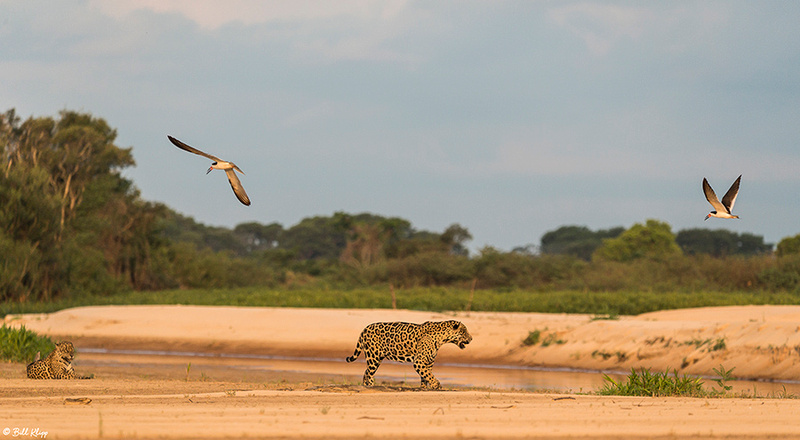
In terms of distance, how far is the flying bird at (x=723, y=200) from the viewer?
11273 millimetres

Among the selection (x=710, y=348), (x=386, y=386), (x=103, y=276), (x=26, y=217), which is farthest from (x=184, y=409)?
(x=103, y=276)

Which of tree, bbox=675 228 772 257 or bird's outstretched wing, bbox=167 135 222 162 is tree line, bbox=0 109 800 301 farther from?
bird's outstretched wing, bbox=167 135 222 162

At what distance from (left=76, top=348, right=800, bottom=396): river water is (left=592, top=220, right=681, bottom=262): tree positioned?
4201cm

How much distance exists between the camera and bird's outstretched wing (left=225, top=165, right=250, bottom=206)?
27.0 ft

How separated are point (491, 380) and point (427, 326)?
6027mm

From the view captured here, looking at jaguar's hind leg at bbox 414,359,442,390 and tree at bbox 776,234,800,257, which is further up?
tree at bbox 776,234,800,257

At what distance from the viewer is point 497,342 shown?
23.7 meters

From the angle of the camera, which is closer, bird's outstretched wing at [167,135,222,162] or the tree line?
bird's outstretched wing at [167,135,222,162]

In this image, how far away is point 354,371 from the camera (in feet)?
65.0

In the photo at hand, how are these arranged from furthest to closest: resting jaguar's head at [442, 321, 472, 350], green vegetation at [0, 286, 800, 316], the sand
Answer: green vegetation at [0, 286, 800, 316], resting jaguar's head at [442, 321, 472, 350], the sand

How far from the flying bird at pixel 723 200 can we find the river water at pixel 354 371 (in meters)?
4.74

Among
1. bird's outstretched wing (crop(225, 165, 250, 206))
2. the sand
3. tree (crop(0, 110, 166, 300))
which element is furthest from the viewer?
tree (crop(0, 110, 166, 300))

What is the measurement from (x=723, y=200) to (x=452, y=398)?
14.1ft

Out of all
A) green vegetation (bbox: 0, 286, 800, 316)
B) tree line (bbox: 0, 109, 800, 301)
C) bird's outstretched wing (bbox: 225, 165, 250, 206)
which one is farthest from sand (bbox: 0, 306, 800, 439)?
tree line (bbox: 0, 109, 800, 301)
